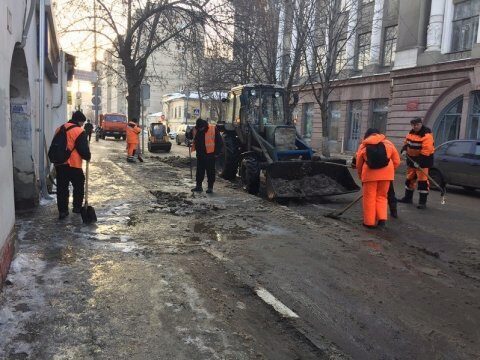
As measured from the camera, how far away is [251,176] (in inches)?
433

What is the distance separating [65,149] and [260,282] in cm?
404

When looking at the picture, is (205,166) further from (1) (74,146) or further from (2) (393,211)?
(2) (393,211)

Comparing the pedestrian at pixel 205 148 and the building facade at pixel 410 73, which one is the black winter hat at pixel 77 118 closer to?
the pedestrian at pixel 205 148

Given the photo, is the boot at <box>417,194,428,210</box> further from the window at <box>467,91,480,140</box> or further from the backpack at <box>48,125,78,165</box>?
the window at <box>467,91,480,140</box>

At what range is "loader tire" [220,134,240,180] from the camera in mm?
13133

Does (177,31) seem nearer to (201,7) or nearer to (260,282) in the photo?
(201,7)

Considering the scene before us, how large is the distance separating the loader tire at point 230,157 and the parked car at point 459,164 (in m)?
5.58

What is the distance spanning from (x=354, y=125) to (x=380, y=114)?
2615 mm

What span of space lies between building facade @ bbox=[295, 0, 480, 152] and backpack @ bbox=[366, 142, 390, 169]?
14.5 m

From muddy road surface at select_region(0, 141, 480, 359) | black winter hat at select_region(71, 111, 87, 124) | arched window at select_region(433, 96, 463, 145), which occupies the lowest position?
muddy road surface at select_region(0, 141, 480, 359)

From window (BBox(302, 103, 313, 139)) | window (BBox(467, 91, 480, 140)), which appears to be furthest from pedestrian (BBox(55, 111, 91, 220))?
window (BBox(302, 103, 313, 139))

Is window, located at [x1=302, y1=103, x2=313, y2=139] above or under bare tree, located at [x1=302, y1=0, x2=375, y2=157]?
under

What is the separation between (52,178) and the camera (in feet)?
35.3

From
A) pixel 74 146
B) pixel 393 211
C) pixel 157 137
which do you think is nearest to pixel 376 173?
pixel 393 211
